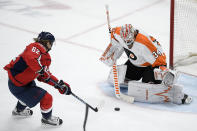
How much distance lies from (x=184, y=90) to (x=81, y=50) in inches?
62.4

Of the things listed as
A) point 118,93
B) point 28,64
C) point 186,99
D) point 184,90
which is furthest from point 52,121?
point 184,90

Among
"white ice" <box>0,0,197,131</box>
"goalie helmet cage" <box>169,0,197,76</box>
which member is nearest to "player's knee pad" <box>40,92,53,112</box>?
"white ice" <box>0,0,197,131</box>

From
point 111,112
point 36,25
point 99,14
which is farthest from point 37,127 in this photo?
point 99,14

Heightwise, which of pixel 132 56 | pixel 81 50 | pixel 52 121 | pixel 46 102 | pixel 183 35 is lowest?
pixel 52 121

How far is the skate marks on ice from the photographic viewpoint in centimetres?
276

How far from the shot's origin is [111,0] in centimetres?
646

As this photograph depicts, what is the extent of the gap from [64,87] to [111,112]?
63cm

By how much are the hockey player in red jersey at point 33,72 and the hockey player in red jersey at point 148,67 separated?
717 millimetres

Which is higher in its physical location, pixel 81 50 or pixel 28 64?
pixel 81 50

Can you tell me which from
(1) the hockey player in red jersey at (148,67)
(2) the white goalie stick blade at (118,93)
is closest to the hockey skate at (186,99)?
(1) the hockey player in red jersey at (148,67)

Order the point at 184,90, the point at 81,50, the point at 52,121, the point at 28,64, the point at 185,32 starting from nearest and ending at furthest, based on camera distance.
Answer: the point at 28,64 < the point at 52,121 < the point at 184,90 < the point at 185,32 < the point at 81,50

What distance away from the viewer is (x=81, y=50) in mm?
4148

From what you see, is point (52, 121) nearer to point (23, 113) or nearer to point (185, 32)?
point (23, 113)

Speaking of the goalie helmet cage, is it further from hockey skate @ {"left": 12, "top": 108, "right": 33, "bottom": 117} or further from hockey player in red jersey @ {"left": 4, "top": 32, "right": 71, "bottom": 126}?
hockey skate @ {"left": 12, "top": 108, "right": 33, "bottom": 117}
